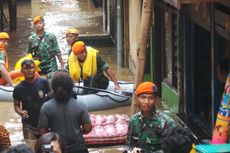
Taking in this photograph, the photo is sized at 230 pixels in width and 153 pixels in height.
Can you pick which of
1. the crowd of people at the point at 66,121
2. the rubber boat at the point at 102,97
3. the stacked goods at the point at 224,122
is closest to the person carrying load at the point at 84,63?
the rubber boat at the point at 102,97

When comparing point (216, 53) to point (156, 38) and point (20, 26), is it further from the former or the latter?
point (20, 26)

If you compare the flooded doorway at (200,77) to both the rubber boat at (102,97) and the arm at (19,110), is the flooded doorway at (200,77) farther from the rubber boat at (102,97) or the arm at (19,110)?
the arm at (19,110)

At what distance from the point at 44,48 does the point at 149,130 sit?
6239mm

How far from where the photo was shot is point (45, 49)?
12195mm

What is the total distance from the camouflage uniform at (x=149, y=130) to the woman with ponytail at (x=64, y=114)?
75 centimetres

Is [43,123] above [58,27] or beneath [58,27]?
above

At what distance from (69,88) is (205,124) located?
12.6 feet

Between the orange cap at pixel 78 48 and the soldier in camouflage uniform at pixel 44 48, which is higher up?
the orange cap at pixel 78 48

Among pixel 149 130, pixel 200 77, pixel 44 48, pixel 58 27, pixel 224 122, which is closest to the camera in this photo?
pixel 149 130

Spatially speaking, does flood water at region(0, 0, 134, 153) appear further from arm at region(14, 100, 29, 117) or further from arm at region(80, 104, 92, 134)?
arm at region(80, 104, 92, 134)

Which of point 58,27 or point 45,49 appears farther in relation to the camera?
point 58,27

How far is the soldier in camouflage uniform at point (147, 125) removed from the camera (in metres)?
6.20

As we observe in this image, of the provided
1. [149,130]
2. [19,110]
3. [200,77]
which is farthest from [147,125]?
[200,77]

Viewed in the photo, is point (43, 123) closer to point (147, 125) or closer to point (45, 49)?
point (147, 125)
